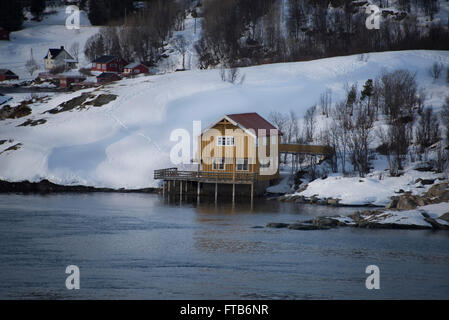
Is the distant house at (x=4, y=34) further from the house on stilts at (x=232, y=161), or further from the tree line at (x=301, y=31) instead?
the house on stilts at (x=232, y=161)

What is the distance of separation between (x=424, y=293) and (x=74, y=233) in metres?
18.1

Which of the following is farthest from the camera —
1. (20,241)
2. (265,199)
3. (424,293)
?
(265,199)

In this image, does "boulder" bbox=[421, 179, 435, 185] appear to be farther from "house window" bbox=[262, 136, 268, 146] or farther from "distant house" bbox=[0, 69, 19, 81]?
"distant house" bbox=[0, 69, 19, 81]

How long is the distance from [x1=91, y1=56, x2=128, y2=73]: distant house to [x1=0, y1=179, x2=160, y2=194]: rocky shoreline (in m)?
48.9

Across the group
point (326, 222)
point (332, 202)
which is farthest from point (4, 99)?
point (326, 222)

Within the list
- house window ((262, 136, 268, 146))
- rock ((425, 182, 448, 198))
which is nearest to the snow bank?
rock ((425, 182, 448, 198))

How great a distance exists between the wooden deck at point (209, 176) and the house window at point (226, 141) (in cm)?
235

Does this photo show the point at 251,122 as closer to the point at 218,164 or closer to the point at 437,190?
the point at 218,164

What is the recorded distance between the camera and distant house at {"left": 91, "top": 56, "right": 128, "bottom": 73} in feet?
324

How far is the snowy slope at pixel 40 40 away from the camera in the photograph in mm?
109875

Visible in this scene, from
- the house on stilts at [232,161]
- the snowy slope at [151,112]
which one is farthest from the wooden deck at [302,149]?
the snowy slope at [151,112]

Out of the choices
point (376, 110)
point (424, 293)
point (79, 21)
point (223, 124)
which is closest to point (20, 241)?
point (424, 293)
